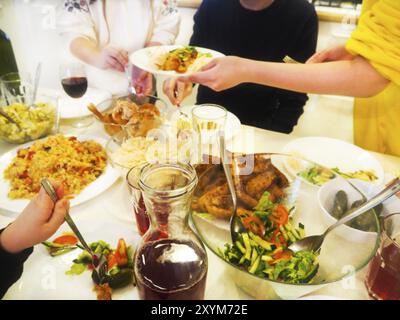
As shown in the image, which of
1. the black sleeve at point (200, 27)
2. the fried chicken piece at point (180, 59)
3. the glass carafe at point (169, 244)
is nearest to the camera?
the glass carafe at point (169, 244)

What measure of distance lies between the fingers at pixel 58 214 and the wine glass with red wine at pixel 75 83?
25.3 inches

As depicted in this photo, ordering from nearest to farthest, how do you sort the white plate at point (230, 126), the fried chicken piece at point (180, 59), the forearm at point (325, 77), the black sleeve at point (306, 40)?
the forearm at point (325, 77) < the white plate at point (230, 126) < the fried chicken piece at point (180, 59) < the black sleeve at point (306, 40)

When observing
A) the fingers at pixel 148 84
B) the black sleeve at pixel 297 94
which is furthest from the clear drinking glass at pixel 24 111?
the black sleeve at pixel 297 94

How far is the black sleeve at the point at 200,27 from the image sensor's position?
5.07ft

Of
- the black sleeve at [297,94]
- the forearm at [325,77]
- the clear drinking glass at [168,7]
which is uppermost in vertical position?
the clear drinking glass at [168,7]

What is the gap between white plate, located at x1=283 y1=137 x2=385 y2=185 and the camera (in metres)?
0.92

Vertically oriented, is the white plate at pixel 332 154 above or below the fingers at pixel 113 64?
below

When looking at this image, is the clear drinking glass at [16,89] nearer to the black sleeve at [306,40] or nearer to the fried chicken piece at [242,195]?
the fried chicken piece at [242,195]

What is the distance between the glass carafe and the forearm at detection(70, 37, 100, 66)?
1181 millimetres

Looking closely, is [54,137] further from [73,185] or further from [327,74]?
[327,74]

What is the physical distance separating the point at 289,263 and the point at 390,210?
0.87 feet

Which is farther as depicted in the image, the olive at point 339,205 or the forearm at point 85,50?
the forearm at point 85,50

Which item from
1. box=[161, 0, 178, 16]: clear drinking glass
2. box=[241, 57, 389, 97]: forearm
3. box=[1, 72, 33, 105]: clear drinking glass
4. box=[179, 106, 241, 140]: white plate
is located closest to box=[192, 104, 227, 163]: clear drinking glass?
box=[179, 106, 241, 140]: white plate

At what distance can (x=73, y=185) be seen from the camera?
2.52 feet
